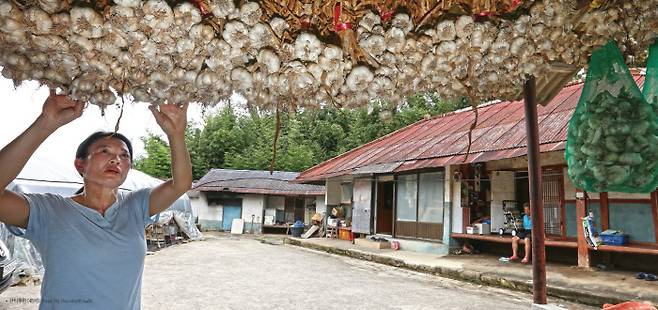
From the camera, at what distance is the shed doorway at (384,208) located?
16.6 metres

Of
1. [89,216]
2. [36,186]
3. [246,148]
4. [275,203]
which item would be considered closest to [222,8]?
[89,216]

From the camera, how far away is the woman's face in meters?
1.87

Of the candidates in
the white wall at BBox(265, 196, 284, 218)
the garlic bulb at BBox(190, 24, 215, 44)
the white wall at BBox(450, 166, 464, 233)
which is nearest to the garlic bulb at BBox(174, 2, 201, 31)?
the garlic bulb at BBox(190, 24, 215, 44)

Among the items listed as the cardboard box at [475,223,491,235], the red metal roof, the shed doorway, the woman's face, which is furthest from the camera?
the shed doorway

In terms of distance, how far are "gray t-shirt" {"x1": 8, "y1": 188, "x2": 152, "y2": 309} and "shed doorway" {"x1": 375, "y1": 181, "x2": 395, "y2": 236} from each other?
15.1 metres

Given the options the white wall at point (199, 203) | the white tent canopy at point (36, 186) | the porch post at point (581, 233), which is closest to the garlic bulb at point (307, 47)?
the white tent canopy at point (36, 186)

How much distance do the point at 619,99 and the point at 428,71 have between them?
1106 mm

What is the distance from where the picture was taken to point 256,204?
2895 centimetres

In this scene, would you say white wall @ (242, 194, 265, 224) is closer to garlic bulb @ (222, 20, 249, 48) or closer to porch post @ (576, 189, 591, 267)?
porch post @ (576, 189, 591, 267)

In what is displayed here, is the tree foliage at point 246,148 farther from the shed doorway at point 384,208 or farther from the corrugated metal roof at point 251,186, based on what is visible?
the shed doorway at point 384,208

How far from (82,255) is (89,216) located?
198 millimetres

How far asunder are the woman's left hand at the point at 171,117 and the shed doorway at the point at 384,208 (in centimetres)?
1523

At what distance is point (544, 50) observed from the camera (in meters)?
1.68

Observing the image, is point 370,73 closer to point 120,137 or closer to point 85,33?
point 85,33
